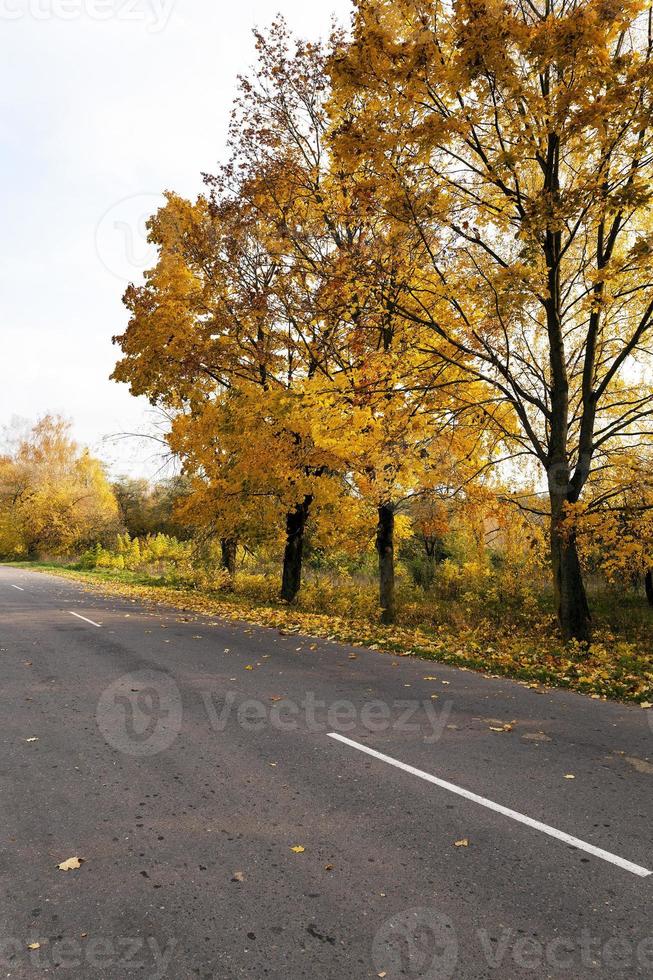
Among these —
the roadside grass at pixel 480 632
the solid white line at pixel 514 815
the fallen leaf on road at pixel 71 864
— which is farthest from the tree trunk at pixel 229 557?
the fallen leaf on road at pixel 71 864

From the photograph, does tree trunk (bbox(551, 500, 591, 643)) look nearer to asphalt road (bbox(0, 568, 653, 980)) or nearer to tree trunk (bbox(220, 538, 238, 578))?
asphalt road (bbox(0, 568, 653, 980))

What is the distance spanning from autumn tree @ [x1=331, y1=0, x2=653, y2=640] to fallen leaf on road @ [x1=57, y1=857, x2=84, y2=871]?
9.00m

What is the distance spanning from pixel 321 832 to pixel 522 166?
10.8 meters

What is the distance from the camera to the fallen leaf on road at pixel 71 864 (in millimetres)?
3713

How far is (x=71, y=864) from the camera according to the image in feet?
12.3

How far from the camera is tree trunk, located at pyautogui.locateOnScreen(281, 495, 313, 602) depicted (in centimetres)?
1905

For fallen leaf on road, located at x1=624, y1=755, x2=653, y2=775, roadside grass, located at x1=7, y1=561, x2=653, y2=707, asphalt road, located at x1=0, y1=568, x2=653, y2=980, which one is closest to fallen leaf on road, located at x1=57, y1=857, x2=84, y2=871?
asphalt road, located at x1=0, y1=568, x2=653, y2=980

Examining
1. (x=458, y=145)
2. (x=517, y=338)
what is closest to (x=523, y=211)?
(x=458, y=145)

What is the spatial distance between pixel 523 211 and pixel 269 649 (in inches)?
327

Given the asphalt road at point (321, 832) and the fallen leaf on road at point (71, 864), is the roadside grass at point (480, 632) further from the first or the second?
the fallen leaf on road at point (71, 864)

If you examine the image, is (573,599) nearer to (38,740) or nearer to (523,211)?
(523,211)

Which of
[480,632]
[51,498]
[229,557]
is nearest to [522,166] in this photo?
[480,632]

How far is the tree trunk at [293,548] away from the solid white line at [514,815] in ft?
43.4

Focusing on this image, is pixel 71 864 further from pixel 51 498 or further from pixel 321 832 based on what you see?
pixel 51 498
